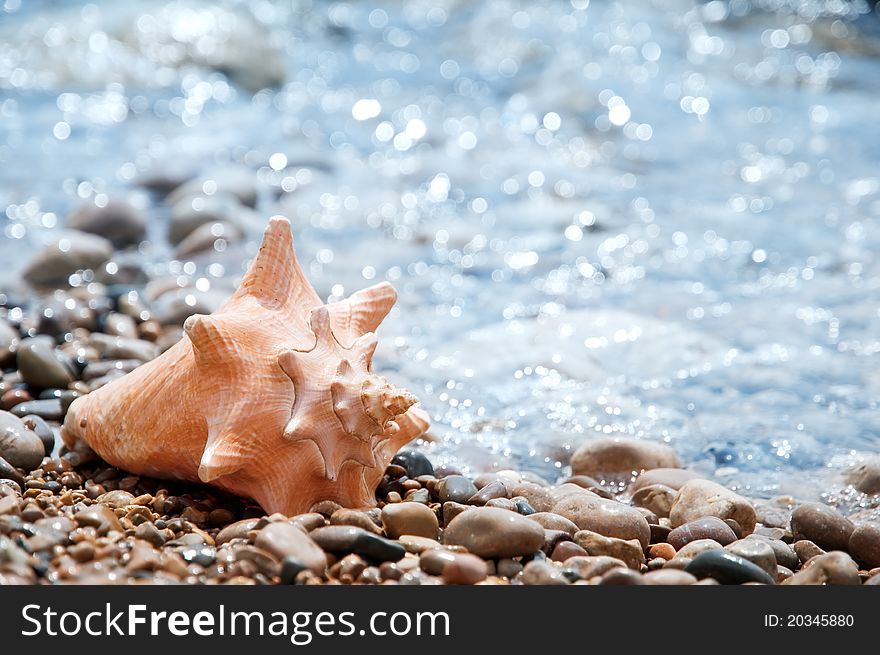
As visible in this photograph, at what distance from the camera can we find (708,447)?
15.2ft

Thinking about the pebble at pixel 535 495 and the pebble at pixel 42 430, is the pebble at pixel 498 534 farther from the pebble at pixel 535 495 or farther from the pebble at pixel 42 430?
the pebble at pixel 42 430

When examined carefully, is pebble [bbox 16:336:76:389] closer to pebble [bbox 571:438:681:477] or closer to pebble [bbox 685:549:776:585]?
pebble [bbox 571:438:681:477]

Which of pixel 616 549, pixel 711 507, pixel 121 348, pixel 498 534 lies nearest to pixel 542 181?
pixel 121 348

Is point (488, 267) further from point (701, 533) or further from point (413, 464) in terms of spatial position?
point (701, 533)

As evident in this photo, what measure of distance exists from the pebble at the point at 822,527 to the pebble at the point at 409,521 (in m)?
1.41

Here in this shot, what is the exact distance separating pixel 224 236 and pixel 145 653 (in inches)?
174

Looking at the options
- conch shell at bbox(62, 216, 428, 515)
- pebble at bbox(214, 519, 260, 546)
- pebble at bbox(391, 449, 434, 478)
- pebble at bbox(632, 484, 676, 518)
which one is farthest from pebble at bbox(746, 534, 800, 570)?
pebble at bbox(214, 519, 260, 546)

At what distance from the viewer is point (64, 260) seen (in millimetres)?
6133

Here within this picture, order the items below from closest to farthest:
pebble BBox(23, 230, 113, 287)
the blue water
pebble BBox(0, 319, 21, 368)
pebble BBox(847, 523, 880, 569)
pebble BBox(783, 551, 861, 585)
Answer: pebble BBox(783, 551, 861, 585), pebble BBox(847, 523, 880, 569), pebble BBox(0, 319, 21, 368), the blue water, pebble BBox(23, 230, 113, 287)

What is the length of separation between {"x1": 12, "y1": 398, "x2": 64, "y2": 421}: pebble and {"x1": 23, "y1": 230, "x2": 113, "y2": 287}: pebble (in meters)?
1.88

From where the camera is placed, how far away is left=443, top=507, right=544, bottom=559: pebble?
3.13 meters

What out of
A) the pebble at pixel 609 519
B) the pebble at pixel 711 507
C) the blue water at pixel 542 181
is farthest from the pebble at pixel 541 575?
the blue water at pixel 542 181

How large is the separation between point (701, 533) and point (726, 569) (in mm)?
513

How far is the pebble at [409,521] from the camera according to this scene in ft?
10.8
